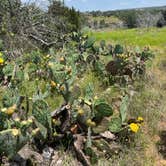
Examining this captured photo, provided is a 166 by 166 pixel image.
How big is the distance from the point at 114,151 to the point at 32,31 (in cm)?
507

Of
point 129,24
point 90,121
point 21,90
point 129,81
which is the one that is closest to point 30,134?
point 90,121

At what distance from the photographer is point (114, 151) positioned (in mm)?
4125

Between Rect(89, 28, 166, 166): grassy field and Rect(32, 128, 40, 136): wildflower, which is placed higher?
Rect(32, 128, 40, 136): wildflower

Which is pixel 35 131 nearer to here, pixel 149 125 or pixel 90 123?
pixel 90 123

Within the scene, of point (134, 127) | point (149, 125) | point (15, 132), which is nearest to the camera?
point (15, 132)

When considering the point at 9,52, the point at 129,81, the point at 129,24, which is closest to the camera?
the point at 129,81

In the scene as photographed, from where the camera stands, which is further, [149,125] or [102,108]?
[149,125]

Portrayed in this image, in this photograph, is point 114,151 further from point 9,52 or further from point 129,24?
Result: point 129,24

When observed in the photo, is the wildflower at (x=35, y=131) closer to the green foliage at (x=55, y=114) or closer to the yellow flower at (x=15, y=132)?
the green foliage at (x=55, y=114)

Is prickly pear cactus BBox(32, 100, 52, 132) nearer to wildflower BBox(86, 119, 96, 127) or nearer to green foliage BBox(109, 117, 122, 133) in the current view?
wildflower BBox(86, 119, 96, 127)

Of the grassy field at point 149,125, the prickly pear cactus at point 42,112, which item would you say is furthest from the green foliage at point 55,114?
the grassy field at point 149,125

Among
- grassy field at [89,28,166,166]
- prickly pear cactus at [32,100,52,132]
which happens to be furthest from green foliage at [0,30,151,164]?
→ grassy field at [89,28,166,166]

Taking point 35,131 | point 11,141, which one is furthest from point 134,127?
point 11,141

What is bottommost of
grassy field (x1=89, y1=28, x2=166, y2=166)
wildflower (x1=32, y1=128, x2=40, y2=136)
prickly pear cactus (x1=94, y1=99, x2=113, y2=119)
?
grassy field (x1=89, y1=28, x2=166, y2=166)
